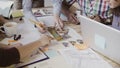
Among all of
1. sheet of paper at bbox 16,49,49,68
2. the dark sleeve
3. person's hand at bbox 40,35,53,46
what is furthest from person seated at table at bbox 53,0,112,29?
the dark sleeve

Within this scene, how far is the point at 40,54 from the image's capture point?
123 cm

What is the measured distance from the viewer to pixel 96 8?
1620 mm

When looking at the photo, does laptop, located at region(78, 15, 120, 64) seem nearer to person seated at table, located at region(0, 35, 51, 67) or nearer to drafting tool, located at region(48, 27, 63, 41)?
drafting tool, located at region(48, 27, 63, 41)

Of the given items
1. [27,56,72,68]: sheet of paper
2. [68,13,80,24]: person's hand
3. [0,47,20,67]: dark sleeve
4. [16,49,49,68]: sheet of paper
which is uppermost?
[68,13,80,24]: person's hand

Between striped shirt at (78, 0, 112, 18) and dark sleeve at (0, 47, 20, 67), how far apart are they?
2.63 feet

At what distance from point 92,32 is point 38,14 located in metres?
0.71

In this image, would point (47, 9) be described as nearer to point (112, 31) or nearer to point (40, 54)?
point (40, 54)

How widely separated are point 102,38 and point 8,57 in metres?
0.53

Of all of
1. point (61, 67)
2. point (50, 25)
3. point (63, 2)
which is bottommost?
point (61, 67)

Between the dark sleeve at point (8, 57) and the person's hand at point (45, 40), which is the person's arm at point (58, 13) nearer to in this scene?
the person's hand at point (45, 40)

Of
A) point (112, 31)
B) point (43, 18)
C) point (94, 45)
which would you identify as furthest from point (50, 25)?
point (112, 31)

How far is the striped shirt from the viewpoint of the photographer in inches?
61.6

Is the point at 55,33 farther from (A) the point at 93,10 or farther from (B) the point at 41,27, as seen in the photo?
(A) the point at 93,10

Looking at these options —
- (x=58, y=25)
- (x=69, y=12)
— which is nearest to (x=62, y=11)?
(x=69, y=12)
